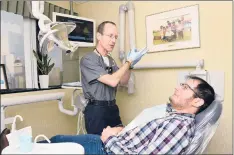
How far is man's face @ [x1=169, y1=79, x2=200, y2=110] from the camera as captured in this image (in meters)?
1.35

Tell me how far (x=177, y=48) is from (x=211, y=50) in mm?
266

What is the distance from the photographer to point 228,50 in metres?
1.69

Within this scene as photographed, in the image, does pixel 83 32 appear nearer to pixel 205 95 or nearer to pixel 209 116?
Result: pixel 205 95

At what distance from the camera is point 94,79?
163 centimetres

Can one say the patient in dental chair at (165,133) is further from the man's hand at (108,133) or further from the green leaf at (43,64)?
the green leaf at (43,64)

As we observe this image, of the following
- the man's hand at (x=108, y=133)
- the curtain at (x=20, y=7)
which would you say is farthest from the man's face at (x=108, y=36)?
the man's hand at (x=108, y=133)

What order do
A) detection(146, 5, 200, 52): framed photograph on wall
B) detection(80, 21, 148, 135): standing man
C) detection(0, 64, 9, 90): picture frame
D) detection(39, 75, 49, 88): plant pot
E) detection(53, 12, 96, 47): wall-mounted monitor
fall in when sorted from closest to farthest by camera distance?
detection(0, 64, 9, 90): picture frame → detection(80, 21, 148, 135): standing man → detection(146, 5, 200, 52): framed photograph on wall → detection(39, 75, 49, 88): plant pot → detection(53, 12, 96, 47): wall-mounted monitor

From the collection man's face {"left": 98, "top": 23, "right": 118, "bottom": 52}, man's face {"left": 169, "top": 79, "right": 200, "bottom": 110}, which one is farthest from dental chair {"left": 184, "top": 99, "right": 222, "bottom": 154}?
man's face {"left": 98, "top": 23, "right": 118, "bottom": 52}

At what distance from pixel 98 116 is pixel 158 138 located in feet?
2.00

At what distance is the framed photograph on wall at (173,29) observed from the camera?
1.81 metres

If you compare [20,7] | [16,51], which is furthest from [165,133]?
[20,7]

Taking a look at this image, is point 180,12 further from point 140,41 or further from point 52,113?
point 52,113

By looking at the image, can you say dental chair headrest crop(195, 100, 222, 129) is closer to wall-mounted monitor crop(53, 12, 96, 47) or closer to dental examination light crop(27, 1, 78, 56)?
dental examination light crop(27, 1, 78, 56)

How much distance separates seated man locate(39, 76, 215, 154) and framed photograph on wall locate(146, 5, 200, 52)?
55 cm
